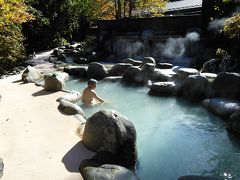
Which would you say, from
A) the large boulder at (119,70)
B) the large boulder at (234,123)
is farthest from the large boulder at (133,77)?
the large boulder at (234,123)

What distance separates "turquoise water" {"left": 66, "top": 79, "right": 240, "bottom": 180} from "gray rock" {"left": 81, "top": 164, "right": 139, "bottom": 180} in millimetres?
974

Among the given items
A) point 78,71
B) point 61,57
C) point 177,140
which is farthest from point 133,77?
point 61,57

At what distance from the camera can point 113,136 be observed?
5434mm

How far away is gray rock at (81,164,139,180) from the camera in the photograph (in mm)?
4504

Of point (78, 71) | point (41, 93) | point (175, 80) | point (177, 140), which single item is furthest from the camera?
point (78, 71)

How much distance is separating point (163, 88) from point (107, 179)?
700 cm

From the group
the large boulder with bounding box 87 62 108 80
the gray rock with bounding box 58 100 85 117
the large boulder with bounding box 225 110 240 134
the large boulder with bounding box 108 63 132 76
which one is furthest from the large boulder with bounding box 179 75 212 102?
the large boulder with bounding box 87 62 108 80

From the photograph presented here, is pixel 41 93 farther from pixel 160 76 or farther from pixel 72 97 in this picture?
pixel 160 76

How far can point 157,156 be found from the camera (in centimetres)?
644

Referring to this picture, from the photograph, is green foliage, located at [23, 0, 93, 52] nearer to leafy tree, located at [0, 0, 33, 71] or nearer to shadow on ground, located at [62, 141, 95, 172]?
leafy tree, located at [0, 0, 33, 71]

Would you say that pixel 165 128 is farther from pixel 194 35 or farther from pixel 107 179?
pixel 194 35

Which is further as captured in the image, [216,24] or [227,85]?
[216,24]

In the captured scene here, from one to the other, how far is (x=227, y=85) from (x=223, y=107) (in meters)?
1.39

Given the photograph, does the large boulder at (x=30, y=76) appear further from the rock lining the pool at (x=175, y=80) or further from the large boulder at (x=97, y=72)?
the large boulder at (x=97, y=72)
